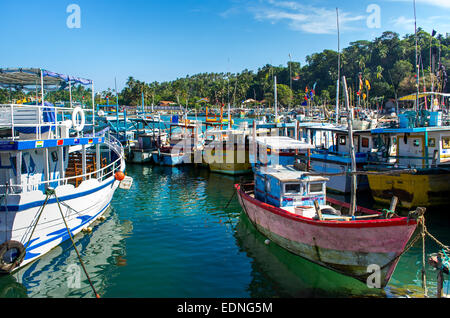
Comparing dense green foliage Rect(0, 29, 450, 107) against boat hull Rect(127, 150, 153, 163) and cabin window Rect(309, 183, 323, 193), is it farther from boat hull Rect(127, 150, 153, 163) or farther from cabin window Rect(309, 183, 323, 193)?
cabin window Rect(309, 183, 323, 193)

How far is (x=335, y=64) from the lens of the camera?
10981 cm

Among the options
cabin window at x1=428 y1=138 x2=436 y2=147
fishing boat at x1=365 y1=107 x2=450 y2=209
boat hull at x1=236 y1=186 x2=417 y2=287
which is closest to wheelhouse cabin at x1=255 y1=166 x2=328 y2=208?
boat hull at x1=236 y1=186 x2=417 y2=287

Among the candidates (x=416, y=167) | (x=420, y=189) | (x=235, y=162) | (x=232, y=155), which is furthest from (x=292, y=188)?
(x=232, y=155)

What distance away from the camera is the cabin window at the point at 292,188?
1336 cm

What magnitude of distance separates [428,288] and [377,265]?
217 centimetres

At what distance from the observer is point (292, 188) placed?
1344 centimetres

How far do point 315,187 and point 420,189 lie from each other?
27.1 ft

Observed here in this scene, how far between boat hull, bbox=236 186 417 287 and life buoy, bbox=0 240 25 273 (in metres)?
8.79

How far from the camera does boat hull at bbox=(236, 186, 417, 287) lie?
374 inches

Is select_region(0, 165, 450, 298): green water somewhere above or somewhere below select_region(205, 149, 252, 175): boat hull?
below

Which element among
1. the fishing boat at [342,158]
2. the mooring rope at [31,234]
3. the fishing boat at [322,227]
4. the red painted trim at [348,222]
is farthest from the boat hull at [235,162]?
the mooring rope at [31,234]
